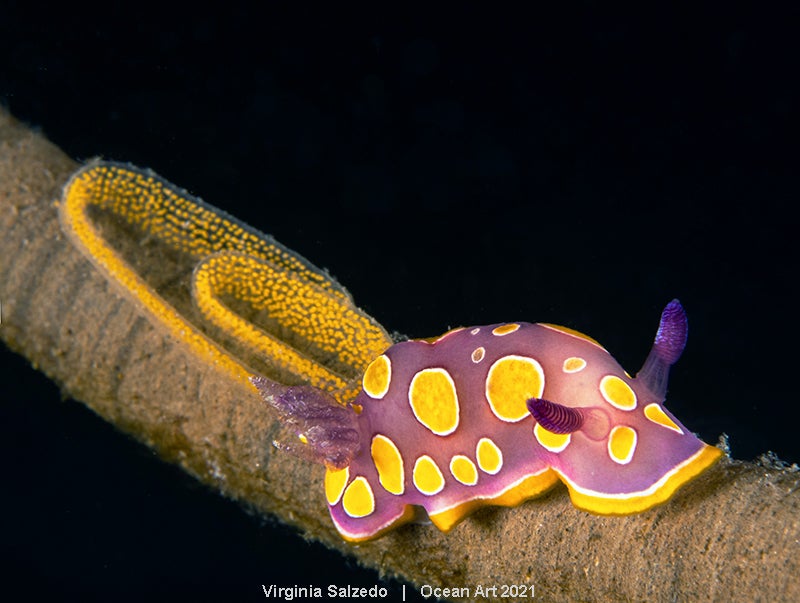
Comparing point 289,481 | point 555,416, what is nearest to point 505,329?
point 555,416

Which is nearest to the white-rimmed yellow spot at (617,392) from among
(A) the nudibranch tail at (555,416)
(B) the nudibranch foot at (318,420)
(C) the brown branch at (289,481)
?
(A) the nudibranch tail at (555,416)

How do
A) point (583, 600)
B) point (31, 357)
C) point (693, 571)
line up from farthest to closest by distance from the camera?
point (31, 357) < point (583, 600) < point (693, 571)

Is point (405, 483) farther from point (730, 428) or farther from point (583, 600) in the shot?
point (730, 428)

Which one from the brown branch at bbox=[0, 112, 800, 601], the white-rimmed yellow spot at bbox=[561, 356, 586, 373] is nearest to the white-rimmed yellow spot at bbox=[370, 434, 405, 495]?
the brown branch at bbox=[0, 112, 800, 601]

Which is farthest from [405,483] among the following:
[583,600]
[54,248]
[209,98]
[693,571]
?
[209,98]

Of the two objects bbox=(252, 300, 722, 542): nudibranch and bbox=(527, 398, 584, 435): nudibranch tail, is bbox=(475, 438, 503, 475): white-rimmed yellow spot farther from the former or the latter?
bbox=(527, 398, 584, 435): nudibranch tail

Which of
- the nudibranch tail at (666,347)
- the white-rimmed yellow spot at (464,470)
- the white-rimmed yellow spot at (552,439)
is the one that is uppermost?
the nudibranch tail at (666,347)

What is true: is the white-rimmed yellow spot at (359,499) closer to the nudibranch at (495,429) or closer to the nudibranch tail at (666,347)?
the nudibranch at (495,429)
